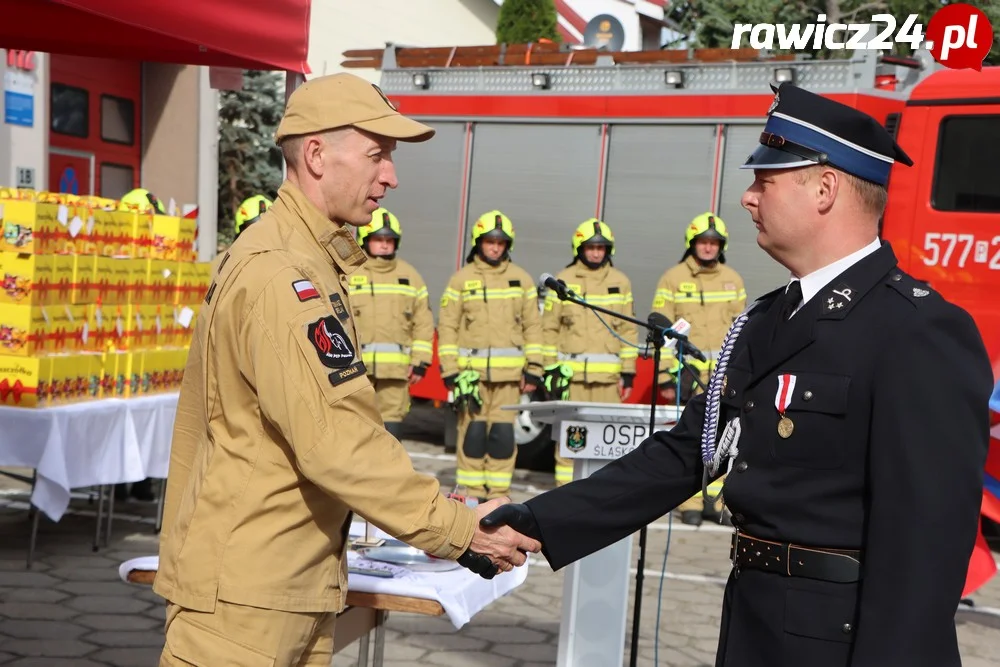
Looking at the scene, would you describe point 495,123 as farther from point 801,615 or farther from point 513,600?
point 801,615

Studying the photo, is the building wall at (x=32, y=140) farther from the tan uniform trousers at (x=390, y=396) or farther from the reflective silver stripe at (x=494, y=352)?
the reflective silver stripe at (x=494, y=352)

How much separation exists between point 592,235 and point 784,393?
762 cm

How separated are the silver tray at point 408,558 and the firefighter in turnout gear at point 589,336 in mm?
5993

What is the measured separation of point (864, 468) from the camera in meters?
2.47

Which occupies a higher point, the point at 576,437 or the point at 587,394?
the point at 576,437

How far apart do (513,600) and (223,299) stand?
171 inches

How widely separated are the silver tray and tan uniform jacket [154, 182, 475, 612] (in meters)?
1.07

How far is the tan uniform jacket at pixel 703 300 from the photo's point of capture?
384 inches

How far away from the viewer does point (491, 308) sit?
9.96 meters

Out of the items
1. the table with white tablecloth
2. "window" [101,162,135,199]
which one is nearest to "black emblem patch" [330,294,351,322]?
the table with white tablecloth


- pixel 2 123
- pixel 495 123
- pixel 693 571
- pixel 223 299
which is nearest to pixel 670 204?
pixel 495 123

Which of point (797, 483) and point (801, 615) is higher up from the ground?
point (797, 483)

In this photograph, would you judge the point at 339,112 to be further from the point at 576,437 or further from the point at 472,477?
the point at 472,477

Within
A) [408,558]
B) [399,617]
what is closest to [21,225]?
[399,617]
